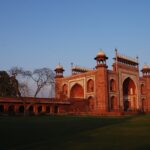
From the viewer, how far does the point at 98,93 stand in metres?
37.2

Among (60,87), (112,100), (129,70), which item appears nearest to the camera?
(112,100)

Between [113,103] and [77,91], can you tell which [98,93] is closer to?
[113,103]

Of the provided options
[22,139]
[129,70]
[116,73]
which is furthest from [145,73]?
[22,139]

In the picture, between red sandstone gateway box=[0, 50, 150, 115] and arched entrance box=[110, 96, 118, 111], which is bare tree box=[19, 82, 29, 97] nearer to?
red sandstone gateway box=[0, 50, 150, 115]

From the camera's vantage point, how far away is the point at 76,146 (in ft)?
24.2

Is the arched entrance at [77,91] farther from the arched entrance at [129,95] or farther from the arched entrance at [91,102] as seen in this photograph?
the arched entrance at [129,95]

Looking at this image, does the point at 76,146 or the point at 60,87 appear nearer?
the point at 76,146

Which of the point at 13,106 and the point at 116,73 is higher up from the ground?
the point at 116,73

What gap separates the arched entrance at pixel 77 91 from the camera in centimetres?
4349

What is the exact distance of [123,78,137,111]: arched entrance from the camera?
143 feet

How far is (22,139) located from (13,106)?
24.8 meters

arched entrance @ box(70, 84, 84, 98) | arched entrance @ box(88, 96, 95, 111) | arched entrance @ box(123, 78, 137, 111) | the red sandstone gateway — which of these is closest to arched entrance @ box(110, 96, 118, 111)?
the red sandstone gateway

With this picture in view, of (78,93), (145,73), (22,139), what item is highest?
(145,73)

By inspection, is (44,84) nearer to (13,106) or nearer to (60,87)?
(13,106)
